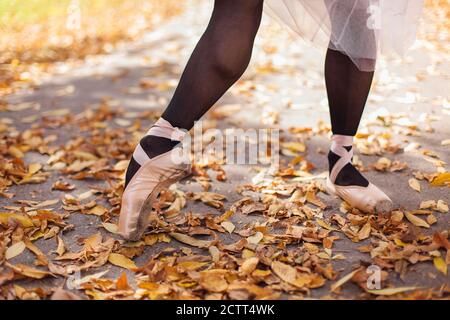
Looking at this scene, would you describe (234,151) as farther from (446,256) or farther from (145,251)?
(446,256)

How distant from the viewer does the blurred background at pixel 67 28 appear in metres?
4.75

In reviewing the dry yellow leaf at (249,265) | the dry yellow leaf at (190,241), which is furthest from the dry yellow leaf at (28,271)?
the dry yellow leaf at (249,265)

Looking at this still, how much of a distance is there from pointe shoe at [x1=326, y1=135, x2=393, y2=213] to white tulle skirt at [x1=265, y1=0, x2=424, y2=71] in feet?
1.06

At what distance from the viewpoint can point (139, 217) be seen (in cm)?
156

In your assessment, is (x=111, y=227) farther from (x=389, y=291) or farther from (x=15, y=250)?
(x=389, y=291)

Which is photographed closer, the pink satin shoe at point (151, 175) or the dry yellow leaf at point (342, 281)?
the dry yellow leaf at point (342, 281)

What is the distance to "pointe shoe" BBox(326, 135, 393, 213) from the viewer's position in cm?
174

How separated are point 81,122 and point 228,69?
1.88 meters

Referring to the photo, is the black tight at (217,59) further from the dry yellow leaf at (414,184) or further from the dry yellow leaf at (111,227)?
the dry yellow leaf at (414,184)

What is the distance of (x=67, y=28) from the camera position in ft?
22.6

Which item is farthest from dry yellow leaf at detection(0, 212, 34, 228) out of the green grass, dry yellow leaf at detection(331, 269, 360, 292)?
the green grass

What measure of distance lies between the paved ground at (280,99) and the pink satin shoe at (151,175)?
15 centimetres

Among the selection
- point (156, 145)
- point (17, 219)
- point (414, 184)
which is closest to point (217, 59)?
point (156, 145)

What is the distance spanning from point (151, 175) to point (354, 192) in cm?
79
